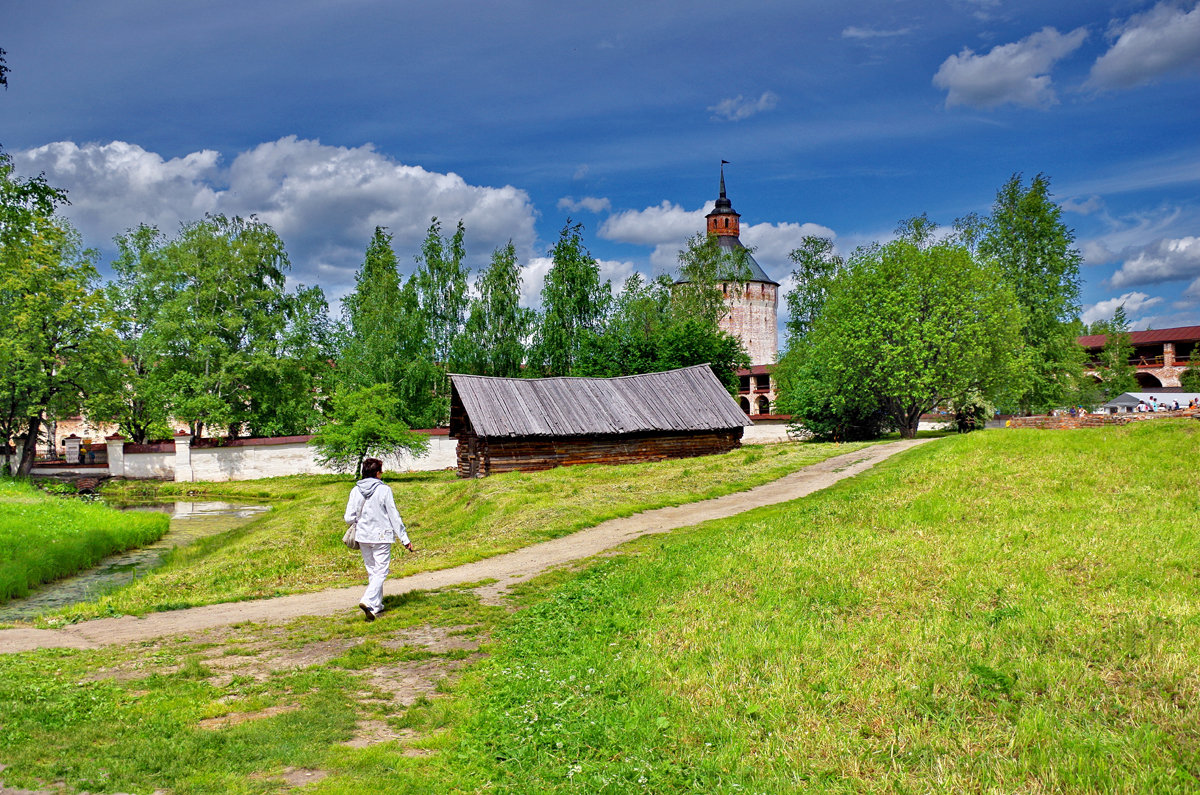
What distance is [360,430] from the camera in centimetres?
2886

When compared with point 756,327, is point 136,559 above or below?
below

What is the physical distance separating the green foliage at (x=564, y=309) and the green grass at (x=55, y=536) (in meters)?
25.0

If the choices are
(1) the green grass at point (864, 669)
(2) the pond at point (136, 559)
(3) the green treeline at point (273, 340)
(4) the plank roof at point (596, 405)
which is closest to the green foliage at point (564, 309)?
(3) the green treeline at point (273, 340)

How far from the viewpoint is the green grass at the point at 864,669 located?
4301 mm

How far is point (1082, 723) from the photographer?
460cm

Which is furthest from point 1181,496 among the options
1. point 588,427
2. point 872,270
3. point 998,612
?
point 872,270

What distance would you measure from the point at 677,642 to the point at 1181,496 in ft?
31.8

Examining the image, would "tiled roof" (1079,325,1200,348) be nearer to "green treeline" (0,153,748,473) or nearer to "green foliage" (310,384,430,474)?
"green treeline" (0,153,748,473)

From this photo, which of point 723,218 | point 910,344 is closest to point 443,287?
point 910,344

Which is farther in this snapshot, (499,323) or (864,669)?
(499,323)

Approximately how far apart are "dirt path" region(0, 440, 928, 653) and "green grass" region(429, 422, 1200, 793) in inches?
61.6

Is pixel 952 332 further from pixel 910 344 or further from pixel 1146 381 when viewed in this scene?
pixel 1146 381

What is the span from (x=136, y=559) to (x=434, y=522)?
21.9 feet

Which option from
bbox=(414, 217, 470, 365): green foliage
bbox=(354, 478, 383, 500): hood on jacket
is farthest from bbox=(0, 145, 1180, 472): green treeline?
bbox=(354, 478, 383, 500): hood on jacket
